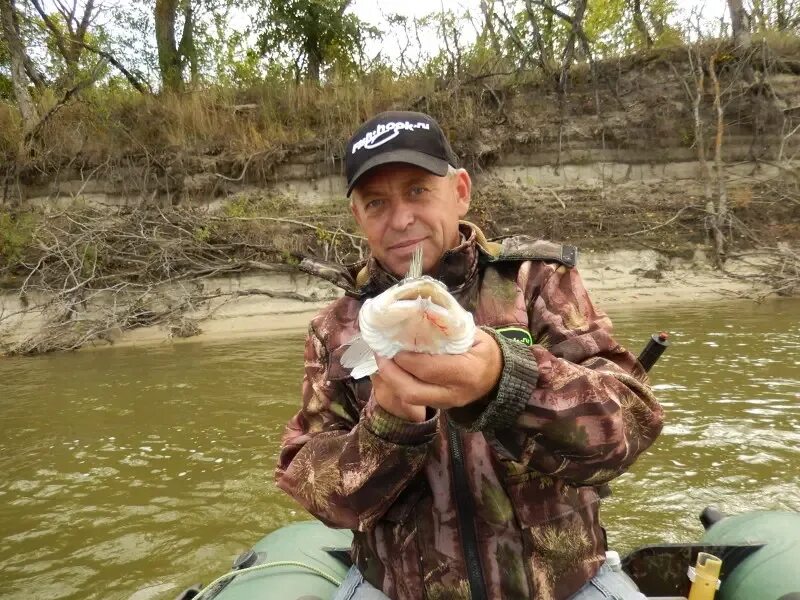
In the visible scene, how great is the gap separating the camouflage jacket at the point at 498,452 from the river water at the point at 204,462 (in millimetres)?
2106

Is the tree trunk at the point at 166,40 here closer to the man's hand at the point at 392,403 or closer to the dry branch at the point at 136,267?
the dry branch at the point at 136,267

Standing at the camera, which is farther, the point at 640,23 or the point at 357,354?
the point at 640,23

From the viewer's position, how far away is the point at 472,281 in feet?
6.01

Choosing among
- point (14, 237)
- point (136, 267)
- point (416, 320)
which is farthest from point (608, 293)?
point (14, 237)

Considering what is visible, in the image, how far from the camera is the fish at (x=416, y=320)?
1.06 metres

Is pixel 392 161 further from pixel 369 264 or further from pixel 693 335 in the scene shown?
pixel 693 335

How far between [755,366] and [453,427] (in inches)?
240

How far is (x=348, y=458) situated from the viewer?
152cm

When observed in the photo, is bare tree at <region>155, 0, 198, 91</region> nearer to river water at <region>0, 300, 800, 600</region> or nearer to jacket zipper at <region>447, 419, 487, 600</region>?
river water at <region>0, 300, 800, 600</region>

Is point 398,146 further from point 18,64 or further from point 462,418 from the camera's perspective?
point 18,64

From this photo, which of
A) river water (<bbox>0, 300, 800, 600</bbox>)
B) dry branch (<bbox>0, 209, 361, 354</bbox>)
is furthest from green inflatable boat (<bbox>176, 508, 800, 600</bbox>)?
dry branch (<bbox>0, 209, 361, 354</bbox>)

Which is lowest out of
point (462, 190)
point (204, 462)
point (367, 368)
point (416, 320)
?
point (204, 462)

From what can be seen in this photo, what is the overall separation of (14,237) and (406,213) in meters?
12.7

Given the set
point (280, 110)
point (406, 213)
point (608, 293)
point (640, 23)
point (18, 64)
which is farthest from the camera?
point (640, 23)
